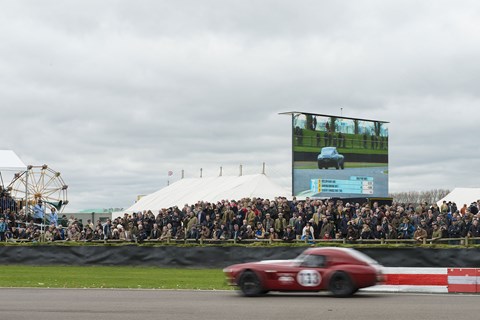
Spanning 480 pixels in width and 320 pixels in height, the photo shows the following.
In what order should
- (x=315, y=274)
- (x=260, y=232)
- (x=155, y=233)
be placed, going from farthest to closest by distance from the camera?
1. (x=155, y=233)
2. (x=260, y=232)
3. (x=315, y=274)

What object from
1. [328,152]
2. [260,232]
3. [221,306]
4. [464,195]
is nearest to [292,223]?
[260,232]

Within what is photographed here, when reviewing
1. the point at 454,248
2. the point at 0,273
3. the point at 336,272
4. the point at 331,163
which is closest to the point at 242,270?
the point at 336,272

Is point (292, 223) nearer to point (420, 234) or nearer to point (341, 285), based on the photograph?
point (420, 234)

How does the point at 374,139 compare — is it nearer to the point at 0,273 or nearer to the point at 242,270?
the point at 0,273

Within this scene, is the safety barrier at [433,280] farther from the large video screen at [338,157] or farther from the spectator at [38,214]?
the spectator at [38,214]

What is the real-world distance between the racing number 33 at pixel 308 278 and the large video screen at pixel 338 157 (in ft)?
85.5

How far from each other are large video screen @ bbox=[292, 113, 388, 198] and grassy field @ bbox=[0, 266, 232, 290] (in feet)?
51.8

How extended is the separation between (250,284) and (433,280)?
195 inches

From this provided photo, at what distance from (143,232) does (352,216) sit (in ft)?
29.4

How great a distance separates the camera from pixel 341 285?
18.5 metres

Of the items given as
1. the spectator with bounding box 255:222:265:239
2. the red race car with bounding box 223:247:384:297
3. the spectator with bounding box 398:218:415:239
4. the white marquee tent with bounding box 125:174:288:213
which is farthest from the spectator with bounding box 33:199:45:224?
the red race car with bounding box 223:247:384:297

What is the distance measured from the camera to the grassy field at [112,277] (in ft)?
76.9

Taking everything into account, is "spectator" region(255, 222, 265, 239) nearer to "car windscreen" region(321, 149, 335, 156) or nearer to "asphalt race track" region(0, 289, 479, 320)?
"asphalt race track" region(0, 289, 479, 320)

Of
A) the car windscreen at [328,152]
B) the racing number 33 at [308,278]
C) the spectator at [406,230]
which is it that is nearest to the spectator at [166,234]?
the spectator at [406,230]
